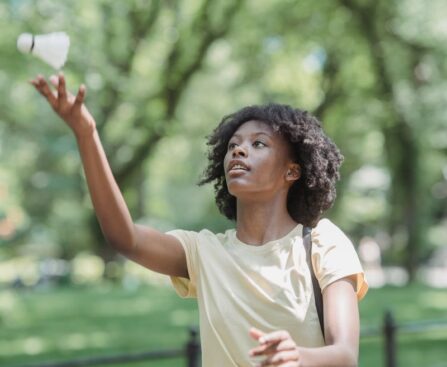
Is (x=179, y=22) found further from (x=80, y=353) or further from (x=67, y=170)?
(x=67, y=170)

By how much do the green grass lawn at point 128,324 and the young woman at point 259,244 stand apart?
20.6ft

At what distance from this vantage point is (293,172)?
2.61 metres

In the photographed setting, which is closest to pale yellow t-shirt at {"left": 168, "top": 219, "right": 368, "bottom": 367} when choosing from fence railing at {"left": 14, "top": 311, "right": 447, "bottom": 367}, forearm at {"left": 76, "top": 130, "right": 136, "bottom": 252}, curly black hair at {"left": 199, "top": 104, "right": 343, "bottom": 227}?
curly black hair at {"left": 199, "top": 104, "right": 343, "bottom": 227}

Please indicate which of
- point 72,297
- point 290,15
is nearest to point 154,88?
point 290,15

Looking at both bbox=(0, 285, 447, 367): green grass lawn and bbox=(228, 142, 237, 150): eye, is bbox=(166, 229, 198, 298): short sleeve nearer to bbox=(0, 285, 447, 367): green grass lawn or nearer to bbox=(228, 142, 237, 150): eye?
bbox=(228, 142, 237, 150): eye

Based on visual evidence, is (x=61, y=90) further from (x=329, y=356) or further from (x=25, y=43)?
(x=329, y=356)

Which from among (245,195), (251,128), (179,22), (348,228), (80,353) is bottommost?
(80,353)

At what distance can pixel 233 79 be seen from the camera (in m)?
21.9

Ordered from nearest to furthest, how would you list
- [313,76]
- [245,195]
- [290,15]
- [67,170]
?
1. [245,195]
2. [290,15]
3. [313,76]
4. [67,170]

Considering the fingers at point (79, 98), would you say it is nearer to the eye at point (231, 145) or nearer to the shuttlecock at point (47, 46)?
the shuttlecock at point (47, 46)

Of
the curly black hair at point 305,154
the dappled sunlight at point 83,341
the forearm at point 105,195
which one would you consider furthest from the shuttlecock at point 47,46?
the dappled sunlight at point 83,341

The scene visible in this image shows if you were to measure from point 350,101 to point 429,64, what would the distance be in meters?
3.73

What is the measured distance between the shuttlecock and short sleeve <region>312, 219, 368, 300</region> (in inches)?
37.6

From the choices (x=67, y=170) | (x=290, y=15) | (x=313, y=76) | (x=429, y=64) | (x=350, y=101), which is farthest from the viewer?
(x=67, y=170)
